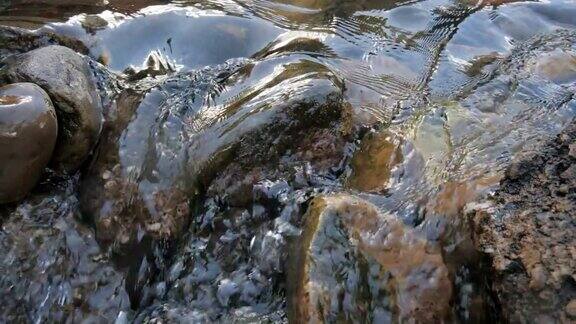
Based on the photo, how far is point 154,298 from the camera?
322 cm

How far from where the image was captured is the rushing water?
2895mm

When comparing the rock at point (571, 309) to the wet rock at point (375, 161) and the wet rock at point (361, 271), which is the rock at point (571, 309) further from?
the wet rock at point (375, 161)

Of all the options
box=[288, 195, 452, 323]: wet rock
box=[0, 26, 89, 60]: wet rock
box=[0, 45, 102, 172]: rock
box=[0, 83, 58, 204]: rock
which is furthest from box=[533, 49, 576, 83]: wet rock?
box=[0, 83, 58, 204]: rock

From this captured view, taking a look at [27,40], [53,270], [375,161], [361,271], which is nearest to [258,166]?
[375,161]

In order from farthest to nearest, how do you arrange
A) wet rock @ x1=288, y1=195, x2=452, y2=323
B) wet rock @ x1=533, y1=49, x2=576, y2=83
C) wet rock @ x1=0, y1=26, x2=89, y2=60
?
wet rock @ x1=533, y1=49, x2=576, y2=83 → wet rock @ x1=0, y1=26, x2=89, y2=60 → wet rock @ x1=288, y1=195, x2=452, y2=323

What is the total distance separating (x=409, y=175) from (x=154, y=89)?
1.82 metres

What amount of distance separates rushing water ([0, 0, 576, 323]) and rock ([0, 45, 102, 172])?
0.36ft

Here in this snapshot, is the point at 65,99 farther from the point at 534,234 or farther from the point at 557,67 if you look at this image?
the point at 557,67

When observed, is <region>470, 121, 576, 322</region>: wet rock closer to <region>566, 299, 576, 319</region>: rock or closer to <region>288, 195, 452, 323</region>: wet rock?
<region>566, 299, 576, 319</region>: rock

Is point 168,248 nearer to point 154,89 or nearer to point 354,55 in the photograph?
point 154,89

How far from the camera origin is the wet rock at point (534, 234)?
224 cm

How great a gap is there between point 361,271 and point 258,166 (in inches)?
44.1

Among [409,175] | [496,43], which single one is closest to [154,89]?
[409,175]

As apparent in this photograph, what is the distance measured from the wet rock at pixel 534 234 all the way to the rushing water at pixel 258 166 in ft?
0.72
